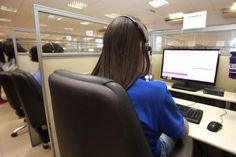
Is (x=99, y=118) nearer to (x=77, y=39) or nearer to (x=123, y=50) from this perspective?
(x=123, y=50)

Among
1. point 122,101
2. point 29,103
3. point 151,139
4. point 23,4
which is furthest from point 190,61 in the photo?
point 23,4

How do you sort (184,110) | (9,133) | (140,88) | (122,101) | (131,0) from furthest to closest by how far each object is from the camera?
(131,0), (9,133), (184,110), (140,88), (122,101)

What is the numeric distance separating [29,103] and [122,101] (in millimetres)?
1147

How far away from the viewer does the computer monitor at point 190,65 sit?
115 centimetres

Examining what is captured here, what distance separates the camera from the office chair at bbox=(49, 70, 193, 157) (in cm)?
35

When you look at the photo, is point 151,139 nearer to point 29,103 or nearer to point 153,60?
point 29,103

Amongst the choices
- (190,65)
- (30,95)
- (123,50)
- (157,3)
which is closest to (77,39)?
(30,95)

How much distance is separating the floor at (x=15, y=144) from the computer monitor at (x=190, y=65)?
60.9 inches

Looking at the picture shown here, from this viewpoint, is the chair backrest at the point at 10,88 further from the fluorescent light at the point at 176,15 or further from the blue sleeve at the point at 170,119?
the fluorescent light at the point at 176,15

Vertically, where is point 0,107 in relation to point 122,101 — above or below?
below

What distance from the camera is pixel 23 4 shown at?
166 inches

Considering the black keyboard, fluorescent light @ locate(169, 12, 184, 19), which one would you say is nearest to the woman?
the black keyboard

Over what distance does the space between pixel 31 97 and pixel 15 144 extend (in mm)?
954

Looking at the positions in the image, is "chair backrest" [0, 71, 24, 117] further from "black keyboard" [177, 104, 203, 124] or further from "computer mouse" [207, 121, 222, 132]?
"computer mouse" [207, 121, 222, 132]
